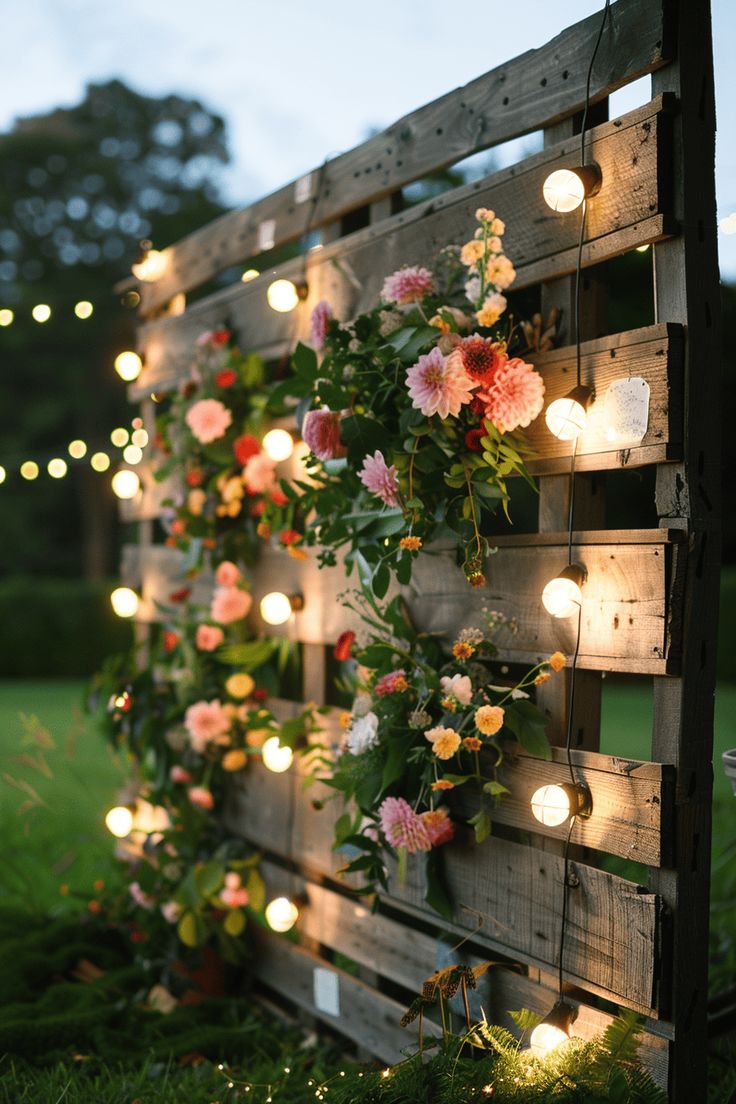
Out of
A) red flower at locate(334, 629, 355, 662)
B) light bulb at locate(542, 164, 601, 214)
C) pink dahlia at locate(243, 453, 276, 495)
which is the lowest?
red flower at locate(334, 629, 355, 662)

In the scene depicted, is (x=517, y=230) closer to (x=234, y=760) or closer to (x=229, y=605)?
(x=229, y=605)

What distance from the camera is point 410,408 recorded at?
6.95ft

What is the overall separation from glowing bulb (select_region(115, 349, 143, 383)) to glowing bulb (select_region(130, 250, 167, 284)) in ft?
0.98

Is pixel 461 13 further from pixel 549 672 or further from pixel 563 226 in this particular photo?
pixel 549 672

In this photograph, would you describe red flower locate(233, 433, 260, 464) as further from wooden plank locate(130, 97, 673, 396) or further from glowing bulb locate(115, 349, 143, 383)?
glowing bulb locate(115, 349, 143, 383)

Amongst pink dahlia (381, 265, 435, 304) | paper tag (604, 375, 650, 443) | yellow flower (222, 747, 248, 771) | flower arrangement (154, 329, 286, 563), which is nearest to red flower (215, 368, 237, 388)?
flower arrangement (154, 329, 286, 563)

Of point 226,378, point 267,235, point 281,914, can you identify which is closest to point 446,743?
point 281,914

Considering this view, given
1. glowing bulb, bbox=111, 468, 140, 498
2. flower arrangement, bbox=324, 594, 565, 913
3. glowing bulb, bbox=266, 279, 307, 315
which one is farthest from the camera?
glowing bulb, bbox=111, 468, 140, 498

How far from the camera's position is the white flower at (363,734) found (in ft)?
7.29

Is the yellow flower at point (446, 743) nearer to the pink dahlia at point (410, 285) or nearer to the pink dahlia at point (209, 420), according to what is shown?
the pink dahlia at point (410, 285)

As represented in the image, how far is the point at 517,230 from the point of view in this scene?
2170 millimetres

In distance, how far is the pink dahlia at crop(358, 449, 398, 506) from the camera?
209 cm

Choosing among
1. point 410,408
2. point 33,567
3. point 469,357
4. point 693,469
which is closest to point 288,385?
point 410,408

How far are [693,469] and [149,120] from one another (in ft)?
62.3
